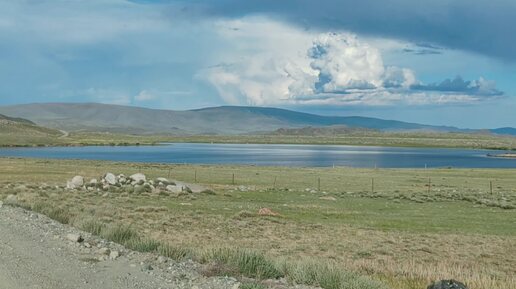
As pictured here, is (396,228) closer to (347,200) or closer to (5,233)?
(347,200)

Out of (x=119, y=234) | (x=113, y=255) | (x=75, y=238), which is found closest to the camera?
(x=113, y=255)

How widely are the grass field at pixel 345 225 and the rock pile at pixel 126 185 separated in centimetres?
179

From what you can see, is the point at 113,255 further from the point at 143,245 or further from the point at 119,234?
the point at 119,234

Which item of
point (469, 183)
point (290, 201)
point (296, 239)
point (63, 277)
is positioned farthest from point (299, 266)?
point (469, 183)

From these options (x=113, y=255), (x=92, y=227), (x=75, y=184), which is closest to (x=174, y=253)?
(x=113, y=255)

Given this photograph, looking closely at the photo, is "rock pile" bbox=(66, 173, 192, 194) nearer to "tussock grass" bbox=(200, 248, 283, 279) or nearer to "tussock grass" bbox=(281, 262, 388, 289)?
"tussock grass" bbox=(200, 248, 283, 279)

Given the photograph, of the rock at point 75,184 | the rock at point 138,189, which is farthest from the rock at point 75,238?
the rock at point 75,184

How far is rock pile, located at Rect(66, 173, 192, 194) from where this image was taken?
39688 millimetres

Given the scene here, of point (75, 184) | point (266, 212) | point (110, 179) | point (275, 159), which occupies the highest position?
point (110, 179)

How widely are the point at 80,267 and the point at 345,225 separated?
59.4 feet

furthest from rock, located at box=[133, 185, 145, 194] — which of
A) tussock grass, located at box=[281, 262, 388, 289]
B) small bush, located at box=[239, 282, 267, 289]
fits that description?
small bush, located at box=[239, 282, 267, 289]

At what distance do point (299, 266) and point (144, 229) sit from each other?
12.3 m

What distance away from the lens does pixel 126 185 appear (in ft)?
137

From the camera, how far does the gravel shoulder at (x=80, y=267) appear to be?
10180mm
